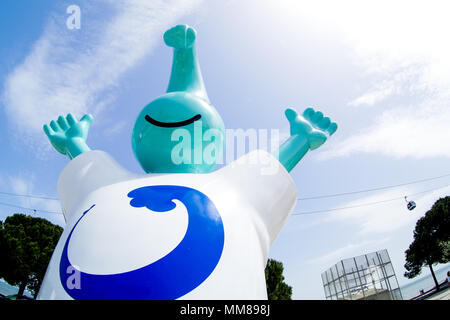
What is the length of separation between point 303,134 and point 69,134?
2.78 meters

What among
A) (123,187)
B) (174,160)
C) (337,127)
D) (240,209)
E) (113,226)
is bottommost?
(113,226)

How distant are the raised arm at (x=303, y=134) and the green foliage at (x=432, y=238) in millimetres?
25264

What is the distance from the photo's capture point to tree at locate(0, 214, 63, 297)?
16.0m

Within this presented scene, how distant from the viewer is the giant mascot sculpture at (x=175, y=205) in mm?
2102

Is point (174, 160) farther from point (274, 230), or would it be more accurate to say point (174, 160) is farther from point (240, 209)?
point (274, 230)

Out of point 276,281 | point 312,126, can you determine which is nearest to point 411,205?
point 276,281

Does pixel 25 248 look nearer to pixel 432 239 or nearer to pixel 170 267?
pixel 170 267

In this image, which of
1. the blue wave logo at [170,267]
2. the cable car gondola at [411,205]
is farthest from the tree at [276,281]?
the blue wave logo at [170,267]

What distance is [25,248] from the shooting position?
16.6 meters

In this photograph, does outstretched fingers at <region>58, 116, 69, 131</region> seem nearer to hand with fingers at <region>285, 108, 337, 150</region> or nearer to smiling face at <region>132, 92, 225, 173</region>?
smiling face at <region>132, 92, 225, 173</region>

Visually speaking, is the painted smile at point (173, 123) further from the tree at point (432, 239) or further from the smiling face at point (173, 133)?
the tree at point (432, 239)

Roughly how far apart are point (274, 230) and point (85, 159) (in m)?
2.08
